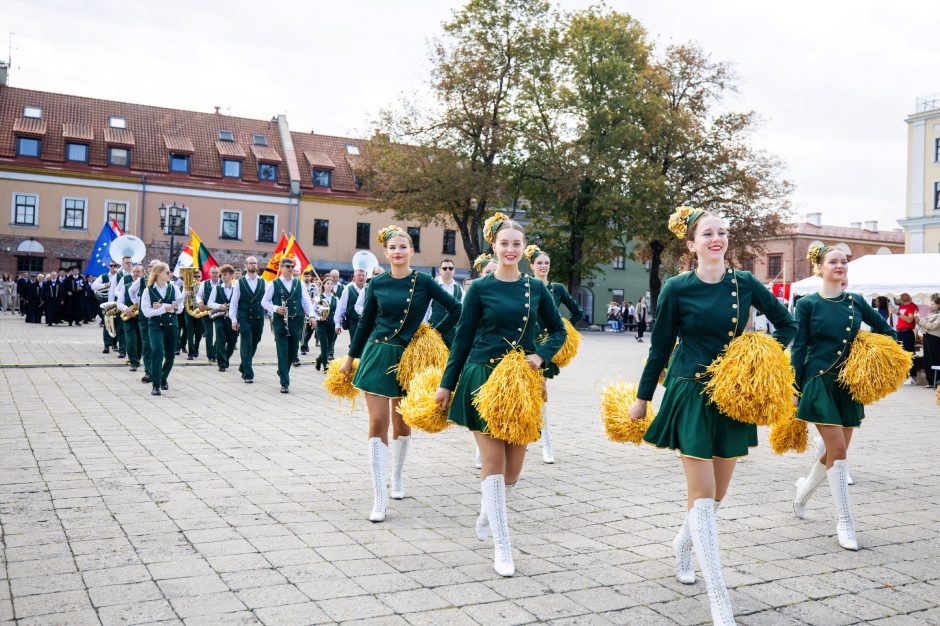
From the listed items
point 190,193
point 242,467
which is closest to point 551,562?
point 242,467

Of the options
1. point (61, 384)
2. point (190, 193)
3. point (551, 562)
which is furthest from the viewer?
point (190, 193)

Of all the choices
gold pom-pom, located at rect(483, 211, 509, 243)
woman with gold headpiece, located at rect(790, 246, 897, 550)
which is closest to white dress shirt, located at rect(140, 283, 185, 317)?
gold pom-pom, located at rect(483, 211, 509, 243)

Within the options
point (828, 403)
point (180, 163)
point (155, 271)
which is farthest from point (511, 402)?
point (180, 163)

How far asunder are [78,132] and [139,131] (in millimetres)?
3703

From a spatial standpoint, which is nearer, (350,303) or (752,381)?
(752,381)

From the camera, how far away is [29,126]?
4931cm

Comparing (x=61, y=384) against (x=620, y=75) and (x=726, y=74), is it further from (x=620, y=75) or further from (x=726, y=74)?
(x=726, y=74)

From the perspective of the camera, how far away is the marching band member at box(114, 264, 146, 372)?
15.2m

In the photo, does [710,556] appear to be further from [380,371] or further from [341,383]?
[341,383]

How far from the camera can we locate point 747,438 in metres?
4.43

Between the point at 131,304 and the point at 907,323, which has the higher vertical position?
the point at 907,323

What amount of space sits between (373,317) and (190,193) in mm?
48901

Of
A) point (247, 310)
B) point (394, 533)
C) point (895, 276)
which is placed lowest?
point (394, 533)

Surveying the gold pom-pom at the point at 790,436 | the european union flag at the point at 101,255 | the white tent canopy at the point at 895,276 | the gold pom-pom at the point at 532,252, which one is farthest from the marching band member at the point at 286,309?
the european union flag at the point at 101,255
